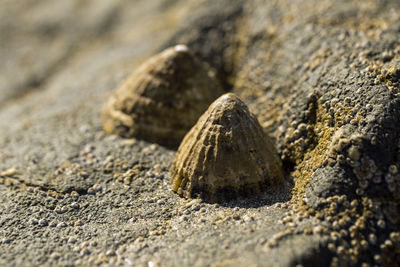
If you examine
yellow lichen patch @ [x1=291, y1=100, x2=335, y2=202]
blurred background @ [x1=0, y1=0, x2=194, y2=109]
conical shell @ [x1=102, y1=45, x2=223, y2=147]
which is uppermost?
blurred background @ [x1=0, y1=0, x2=194, y2=109]

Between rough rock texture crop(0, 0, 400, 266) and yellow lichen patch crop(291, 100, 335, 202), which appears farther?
yellow lichen patch crop(291, 100, 335, 202)

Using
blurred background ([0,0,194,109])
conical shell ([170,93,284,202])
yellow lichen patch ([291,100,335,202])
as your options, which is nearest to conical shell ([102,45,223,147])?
conical shell ([170,93,284,202])

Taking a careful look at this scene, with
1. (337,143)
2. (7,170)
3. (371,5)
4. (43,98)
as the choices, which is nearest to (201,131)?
(337,143)

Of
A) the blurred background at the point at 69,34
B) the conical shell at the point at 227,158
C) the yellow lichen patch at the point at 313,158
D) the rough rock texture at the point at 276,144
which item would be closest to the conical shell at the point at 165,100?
the rough rock texture at the point at 276,144

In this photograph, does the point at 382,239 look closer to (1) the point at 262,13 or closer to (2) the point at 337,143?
(2) the point at 337,143

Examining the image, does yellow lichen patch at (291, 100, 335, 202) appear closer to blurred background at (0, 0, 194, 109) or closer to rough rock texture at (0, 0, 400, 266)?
rough rock texture at (0, 0, 400, 266)

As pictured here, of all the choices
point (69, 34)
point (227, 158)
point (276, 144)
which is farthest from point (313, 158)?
point (69, 34)

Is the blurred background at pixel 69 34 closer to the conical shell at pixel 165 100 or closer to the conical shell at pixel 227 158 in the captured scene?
the conical shell at pixel 165 100

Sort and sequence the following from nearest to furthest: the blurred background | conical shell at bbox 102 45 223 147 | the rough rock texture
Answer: the rough rock texture → conical shell at bbox 102 45 223 147 → the blurred background

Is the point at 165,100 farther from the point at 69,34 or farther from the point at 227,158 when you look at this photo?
the point at 69,34
